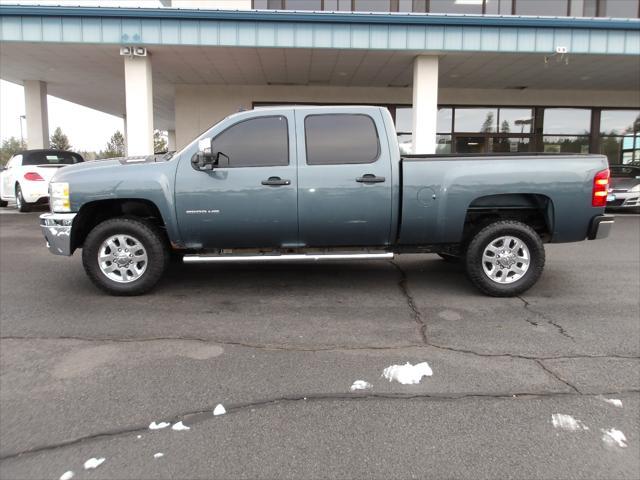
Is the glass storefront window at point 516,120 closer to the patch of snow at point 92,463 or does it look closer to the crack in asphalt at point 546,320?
the crack in asphalt at point 546,320

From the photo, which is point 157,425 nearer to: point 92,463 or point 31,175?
point 92,463

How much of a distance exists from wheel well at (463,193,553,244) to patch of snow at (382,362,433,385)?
2417mm

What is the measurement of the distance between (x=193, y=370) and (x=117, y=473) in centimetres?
123

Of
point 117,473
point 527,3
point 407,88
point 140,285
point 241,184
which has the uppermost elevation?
point 527,3

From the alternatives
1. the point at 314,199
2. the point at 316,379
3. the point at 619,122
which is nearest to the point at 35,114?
the point at 314,199

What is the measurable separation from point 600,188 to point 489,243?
1.30 metres

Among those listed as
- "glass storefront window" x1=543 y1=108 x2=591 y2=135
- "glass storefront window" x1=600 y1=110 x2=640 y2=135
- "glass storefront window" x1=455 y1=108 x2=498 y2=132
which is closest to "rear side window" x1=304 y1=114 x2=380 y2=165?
"glass storefront window" x1=455 y1=108 x2=498 y2=132

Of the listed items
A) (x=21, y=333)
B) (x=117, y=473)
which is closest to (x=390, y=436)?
(x=117, y=473)

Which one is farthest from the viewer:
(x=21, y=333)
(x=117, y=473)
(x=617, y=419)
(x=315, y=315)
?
(x=315, y=315)

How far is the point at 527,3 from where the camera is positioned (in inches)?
618

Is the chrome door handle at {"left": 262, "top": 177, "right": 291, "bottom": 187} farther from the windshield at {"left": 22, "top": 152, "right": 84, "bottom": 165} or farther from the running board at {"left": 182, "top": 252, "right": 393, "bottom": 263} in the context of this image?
the windshield at {"left": 22, "top": 152, "right": 84, "bottom": 165}

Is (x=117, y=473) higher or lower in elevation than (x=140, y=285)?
lower

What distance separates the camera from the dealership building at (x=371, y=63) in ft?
39.5

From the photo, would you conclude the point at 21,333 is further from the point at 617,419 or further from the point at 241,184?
the point at 617,419
